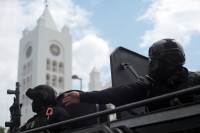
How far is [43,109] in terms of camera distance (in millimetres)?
4555

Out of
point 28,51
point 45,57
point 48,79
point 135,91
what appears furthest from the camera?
point 28,51

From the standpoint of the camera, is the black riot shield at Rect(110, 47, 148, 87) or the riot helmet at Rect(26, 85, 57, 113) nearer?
the black riot shield at Rect(110, 47, 148, 87)

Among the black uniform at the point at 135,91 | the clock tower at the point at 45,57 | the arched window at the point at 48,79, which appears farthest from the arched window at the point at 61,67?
the black uniform at the point at 135,91

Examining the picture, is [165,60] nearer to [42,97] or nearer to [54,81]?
[42,97]

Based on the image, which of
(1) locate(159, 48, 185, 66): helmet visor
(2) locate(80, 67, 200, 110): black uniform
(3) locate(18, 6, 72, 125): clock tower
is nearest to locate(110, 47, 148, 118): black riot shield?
(2) locate(80, 67, 200, 110): black uniform

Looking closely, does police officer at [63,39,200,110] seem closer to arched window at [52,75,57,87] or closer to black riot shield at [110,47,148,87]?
black riot shield at [110,47,148,87]

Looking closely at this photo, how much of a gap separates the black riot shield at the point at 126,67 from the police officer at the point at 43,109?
82 centimetres

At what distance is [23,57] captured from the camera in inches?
2756

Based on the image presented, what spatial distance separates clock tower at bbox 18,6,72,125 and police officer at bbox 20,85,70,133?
5813cm

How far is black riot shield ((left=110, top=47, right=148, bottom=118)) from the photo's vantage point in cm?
399

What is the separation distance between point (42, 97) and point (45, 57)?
204 feet

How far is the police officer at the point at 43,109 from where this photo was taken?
4.17 meters

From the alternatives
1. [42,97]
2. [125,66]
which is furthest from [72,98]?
[42,97]

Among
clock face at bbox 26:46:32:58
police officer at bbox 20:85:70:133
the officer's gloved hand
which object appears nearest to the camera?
the officer's gloved hand
